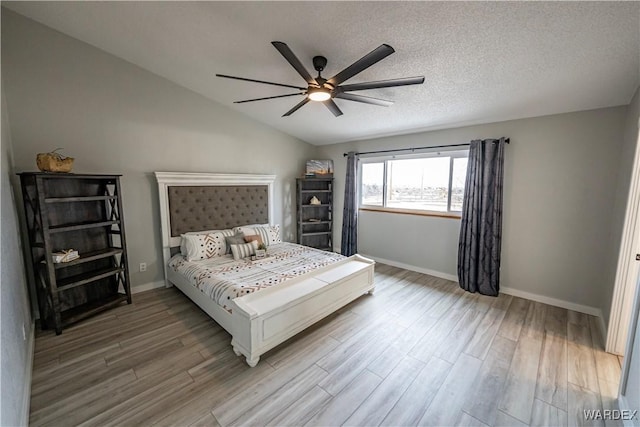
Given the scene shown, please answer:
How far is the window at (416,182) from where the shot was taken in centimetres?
377

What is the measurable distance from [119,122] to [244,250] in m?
2.08

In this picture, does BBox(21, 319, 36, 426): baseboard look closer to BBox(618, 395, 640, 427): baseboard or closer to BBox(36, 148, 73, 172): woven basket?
BBox(36, 148, 73, 172): woven basket

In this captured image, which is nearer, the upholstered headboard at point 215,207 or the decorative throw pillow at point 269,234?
the upholstered headboard at point 215,207

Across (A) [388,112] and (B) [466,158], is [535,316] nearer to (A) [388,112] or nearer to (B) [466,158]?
(B) [466,158]

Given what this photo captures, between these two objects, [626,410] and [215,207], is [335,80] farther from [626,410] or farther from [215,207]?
[626,410]

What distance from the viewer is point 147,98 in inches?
124

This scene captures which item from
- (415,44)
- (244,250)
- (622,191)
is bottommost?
(244,250)

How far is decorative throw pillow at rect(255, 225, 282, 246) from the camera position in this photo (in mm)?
3828

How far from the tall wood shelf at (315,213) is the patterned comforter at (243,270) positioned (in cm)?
124

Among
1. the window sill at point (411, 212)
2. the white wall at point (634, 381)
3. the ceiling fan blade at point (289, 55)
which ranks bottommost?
the white wall at point (634, 381)

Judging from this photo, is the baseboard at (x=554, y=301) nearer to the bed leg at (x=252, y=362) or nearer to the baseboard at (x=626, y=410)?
the baseboard at (x=626, y=410)

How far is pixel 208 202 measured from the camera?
3705 mm

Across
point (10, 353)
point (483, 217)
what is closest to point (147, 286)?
point (10, 353)

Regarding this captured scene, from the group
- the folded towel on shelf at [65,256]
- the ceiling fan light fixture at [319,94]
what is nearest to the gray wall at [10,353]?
the folded towel on shelf at [65,256]
